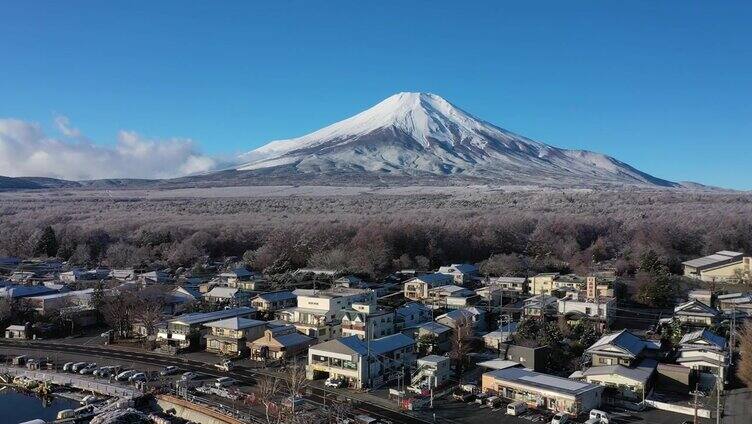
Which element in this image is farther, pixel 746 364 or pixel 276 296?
pixel 276 296

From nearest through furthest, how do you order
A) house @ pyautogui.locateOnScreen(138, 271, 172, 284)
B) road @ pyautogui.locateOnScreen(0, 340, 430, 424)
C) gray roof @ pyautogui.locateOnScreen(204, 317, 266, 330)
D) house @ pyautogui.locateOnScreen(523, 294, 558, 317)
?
road @ pyautogui.locateOnScreen(0, 340, 430, 424) < gray roof @ pyautogui.locateOnScreen(204, 317, 266, 330) < house @ pyautogui.locateOnScreen(523, 294, 558, 317) < house @ pyautogui.locateOnScreen(138, 271, 172, 284)

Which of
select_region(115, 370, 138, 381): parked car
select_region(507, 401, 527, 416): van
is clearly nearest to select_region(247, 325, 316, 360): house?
select_region(115, 370, 138, 381): parked car

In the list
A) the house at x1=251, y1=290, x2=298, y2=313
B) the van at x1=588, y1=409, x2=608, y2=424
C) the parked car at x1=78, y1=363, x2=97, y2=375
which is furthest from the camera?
the house at x1=251, y1=290, x2=298, y2=313

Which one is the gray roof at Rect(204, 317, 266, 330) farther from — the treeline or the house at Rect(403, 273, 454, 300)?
the treeline

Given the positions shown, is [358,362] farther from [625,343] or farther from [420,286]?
[420,286]

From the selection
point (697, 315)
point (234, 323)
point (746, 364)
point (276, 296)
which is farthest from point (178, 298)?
point (746, 364)

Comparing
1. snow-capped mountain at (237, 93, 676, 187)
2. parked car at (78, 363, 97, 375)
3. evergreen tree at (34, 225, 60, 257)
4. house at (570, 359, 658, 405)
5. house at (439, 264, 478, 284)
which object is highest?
snow-capped mountain at (237, 93, 676, 187)

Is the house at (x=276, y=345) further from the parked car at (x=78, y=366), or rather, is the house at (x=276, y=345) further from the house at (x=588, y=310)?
the house at (x=588, y=310)
